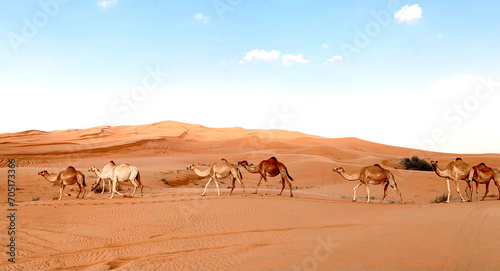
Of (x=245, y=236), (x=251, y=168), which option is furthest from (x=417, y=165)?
(x=245, y=236)

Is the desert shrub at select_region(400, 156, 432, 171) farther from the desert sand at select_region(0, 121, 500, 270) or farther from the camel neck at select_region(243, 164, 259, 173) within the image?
the desert sand at select_region(0, 121, 500, 270)

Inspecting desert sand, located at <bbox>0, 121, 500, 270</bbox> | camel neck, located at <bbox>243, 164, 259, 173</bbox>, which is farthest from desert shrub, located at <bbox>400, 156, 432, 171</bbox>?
desert sand, located at <bbox>0, 121, 500, 270</bbox>

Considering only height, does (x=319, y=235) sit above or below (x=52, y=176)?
below

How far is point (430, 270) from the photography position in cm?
546

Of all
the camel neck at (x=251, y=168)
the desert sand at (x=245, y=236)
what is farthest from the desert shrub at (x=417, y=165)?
the desert sand at (x=245, y=236)

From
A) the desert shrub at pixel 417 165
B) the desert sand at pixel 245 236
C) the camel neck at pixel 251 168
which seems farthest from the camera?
the desert shrub at pixel 417 165

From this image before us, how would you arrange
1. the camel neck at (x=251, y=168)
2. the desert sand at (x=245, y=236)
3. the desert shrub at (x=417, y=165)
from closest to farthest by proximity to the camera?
the desert sand at (x=245, y=236), the camel neck at (x=251, y=168), the desert shrub at (x=417, y=165)

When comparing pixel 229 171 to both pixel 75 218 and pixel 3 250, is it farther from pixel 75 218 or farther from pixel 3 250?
pixel 3 250

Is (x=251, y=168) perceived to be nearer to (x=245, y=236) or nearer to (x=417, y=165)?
(x=245, y=236)

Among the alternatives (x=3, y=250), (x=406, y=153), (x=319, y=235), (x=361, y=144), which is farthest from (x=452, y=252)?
(x=361, y=144)

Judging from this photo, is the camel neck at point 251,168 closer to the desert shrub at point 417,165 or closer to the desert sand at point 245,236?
the desert sand at point 245,236

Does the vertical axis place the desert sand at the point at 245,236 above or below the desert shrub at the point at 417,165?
below

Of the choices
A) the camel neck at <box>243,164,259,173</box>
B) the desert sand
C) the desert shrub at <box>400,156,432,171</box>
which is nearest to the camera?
the desert sand

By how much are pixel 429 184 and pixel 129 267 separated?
2353 centimetres
